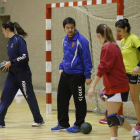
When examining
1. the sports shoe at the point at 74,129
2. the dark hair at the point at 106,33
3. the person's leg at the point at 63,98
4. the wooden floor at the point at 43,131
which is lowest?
the wooden floor at the point at 43,131

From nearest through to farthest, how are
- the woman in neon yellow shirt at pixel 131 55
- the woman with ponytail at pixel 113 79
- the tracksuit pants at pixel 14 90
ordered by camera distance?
the woman with ponytail at pixel 113 79
the woman in neon yellow shirt at pixel 131 55
the tracksuit pants at pixel 14 90

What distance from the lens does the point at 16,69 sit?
5.85 meters

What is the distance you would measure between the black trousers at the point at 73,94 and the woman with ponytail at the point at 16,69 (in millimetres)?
574

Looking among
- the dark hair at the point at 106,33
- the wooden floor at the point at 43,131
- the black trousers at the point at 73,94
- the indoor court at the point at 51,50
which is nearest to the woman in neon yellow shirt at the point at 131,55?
the indoor court at the point at 51,50

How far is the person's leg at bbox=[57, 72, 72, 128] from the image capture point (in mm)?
5504

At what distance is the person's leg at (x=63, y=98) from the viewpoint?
5.50 metres

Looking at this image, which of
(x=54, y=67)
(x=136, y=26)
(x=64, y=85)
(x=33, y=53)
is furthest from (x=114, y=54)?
(x=33, y=53)

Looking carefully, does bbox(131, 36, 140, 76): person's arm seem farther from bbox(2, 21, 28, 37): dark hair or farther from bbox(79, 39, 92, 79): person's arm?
bbox(2, 21, 28, 37): dark hair

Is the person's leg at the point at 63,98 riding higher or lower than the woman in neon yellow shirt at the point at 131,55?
lower

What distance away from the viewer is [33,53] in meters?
11.5

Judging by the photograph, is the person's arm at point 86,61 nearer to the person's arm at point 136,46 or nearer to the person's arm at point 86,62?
the person's arm at point 86,62

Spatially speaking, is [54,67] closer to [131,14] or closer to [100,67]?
[131,14]

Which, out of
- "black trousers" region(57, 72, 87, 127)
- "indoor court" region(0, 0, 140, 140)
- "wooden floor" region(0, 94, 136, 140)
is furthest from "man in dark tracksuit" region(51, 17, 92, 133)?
"indoor court" region(0, 0, 140, 140)

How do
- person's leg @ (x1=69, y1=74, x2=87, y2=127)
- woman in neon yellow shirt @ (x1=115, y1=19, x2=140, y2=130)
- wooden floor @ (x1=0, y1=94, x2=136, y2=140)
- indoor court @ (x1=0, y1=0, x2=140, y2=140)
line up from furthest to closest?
indoor court @ (x1=0, y1=0, x2=140, y2=140), woman in neon yellow shirt @ (x1=115, y1=19, x2=140, y2=130), person's leg @ (x1=69, y1=74, x2=87, y2=127), wooden floor @ (x1=0, y1=94, x2=136, y2=140)
